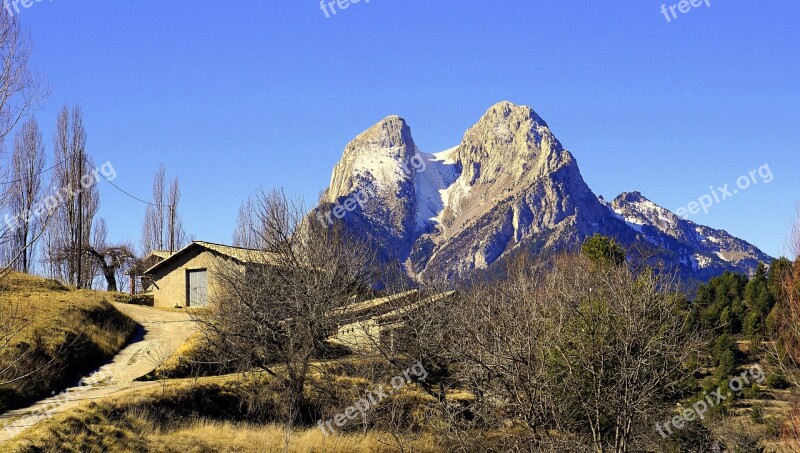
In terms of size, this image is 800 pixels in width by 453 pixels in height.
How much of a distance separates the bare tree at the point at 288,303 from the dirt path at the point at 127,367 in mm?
2591

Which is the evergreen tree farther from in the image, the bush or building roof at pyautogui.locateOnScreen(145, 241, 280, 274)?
building roof at pyautogui.locateOnScreen(145, 241, 280, 274)

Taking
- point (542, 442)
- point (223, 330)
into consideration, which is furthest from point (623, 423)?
point (223, 330)

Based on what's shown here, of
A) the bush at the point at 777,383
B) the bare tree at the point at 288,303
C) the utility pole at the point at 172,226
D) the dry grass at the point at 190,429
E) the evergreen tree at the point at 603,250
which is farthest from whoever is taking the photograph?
the utility pole at the point at 172,226

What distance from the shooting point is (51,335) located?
87.9 ft

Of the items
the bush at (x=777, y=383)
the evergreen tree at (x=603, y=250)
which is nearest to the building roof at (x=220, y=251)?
the evergreen tree at (x=603, y=250)

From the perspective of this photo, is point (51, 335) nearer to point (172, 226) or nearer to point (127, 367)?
point (127, 367)

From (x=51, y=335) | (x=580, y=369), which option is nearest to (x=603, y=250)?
(x=51, y=335)

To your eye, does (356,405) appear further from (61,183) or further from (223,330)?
(61,183)

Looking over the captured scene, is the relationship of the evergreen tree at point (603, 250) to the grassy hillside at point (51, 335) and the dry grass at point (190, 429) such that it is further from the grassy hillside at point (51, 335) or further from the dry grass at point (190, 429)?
the grassy hillside at point (51, 335)

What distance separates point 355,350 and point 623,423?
16.1m

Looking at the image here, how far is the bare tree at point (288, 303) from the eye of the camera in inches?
1005

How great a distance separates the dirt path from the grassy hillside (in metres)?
0.49

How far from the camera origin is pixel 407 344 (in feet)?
87.4

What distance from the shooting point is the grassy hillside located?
73.0ft
